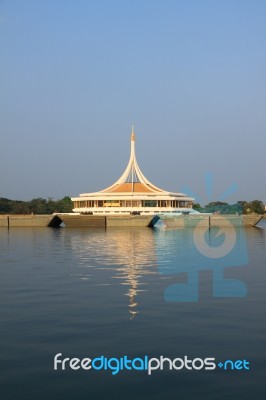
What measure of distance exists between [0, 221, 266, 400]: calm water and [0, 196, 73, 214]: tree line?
15147 cm

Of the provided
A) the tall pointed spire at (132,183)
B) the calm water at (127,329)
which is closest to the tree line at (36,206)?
the tall pointed spire at (132,183)

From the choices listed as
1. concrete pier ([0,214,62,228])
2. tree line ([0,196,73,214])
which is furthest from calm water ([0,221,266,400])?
tree line ([0,196,73,214])

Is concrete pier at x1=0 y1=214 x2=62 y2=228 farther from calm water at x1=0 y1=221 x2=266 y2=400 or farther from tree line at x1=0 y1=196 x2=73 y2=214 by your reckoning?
calm water at x1=0 y1=221 x2=266 y2=400

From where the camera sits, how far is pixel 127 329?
50.5 ft

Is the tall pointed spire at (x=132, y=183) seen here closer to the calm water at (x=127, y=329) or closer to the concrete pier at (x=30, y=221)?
the concrete pier at (x=30, y=221)

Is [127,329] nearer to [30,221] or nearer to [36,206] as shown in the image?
[30,221]

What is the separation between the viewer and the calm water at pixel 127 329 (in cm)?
1081

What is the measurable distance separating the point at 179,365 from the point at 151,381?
1.15m

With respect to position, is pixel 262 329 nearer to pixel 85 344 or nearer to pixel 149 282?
pixel 85 344

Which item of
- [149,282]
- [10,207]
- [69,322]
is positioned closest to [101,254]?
[149,282]

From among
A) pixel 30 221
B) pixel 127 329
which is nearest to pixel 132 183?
pixel 30 221

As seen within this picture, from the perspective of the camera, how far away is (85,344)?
13.7m

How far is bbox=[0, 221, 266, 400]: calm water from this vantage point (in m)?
10.8

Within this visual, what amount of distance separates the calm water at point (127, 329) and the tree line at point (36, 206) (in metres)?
151
